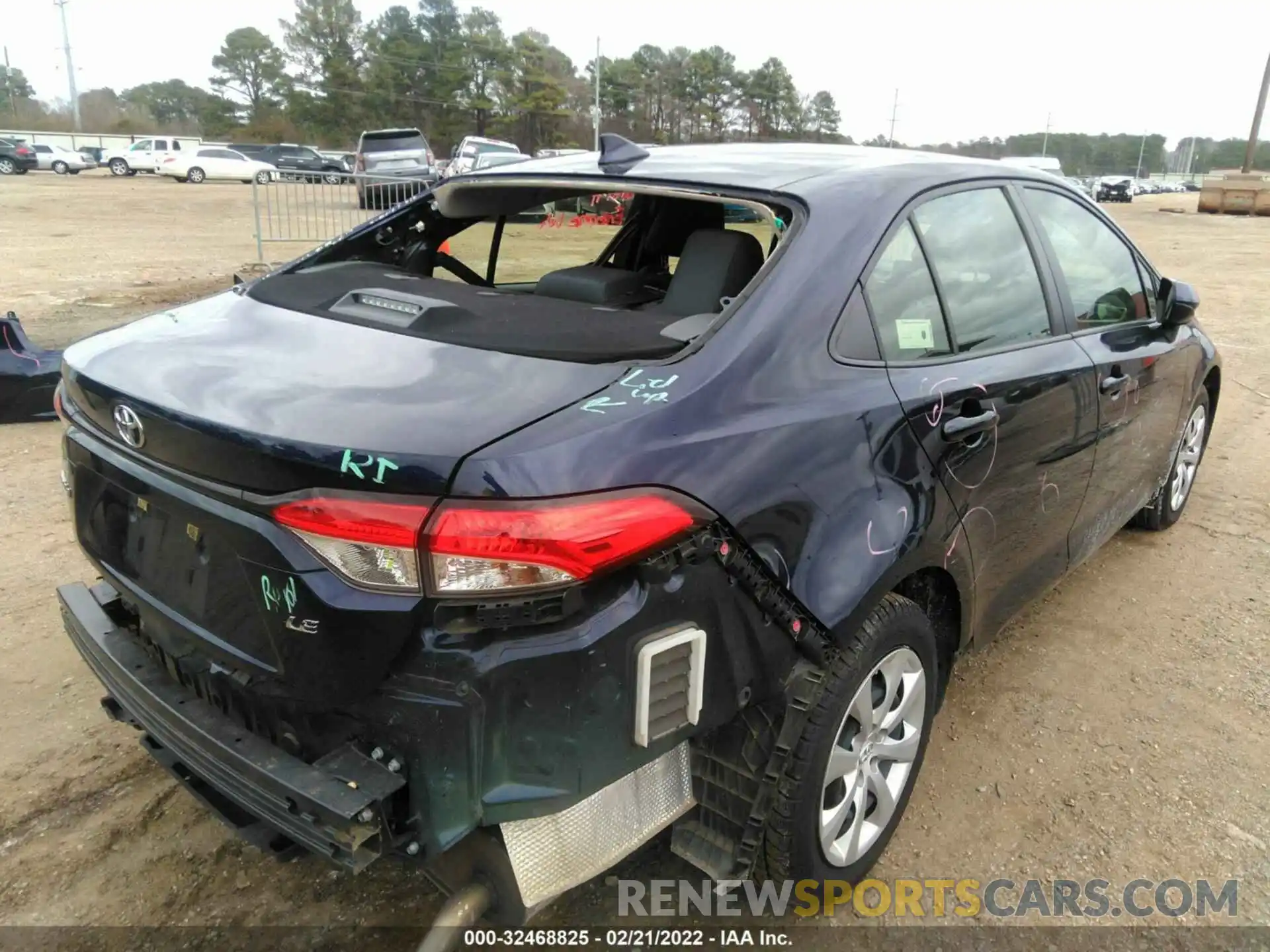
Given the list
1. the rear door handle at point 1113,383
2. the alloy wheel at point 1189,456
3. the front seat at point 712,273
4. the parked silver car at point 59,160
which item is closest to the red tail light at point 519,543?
the front seat at point 712,273

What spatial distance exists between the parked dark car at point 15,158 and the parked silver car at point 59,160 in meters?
1.10

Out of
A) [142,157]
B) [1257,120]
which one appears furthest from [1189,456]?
[142,157]

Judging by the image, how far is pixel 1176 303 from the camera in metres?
3.71

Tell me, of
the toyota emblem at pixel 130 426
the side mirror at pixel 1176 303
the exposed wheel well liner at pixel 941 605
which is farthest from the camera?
the side mirror at pixel 1176 303

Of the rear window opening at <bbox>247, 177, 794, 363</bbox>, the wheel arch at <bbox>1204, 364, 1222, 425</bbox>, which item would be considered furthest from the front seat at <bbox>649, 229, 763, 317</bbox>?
the wheel arch at <bbox>1204, 364, 1222, 425</bbox>

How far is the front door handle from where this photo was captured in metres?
2.33

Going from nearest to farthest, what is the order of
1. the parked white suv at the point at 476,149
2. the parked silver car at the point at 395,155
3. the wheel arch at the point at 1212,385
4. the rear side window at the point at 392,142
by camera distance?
the wheel arch at the point at 1212,385
the parked silver car at the point at 395,155
the parked white suv at the point at 476,149
the rear side window at the point at 392,142

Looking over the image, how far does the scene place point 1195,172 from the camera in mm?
103188

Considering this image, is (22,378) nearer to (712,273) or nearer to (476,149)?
(712,273)

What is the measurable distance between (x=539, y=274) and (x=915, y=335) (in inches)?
87.0

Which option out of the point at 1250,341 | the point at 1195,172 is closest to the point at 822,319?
the point at 1250,341

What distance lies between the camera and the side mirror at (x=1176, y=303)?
3.70 meters

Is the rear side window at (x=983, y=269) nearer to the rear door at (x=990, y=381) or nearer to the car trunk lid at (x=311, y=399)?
the rear door at (x=990, y=381)

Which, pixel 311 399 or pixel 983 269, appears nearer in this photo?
pixel 311 399
